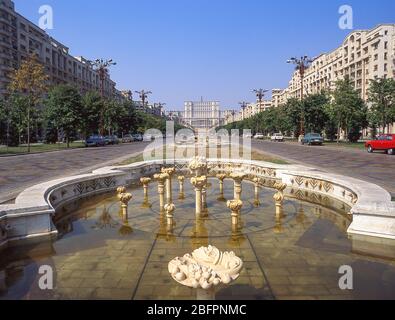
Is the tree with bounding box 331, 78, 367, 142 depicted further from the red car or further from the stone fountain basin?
the stone fountain basin

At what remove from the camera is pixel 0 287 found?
4328mm

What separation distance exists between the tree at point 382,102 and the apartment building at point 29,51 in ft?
131

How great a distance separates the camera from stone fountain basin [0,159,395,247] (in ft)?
19.7

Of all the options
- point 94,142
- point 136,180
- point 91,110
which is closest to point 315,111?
point 94,142

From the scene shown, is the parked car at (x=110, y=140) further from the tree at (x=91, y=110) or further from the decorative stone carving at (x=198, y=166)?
the decorative stone carving at (x=198, y=166)

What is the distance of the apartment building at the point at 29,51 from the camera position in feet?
198

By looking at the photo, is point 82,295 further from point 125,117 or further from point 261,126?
point 261,126

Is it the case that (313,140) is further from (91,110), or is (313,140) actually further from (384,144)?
(91,110)

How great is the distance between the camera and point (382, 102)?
3731 cm

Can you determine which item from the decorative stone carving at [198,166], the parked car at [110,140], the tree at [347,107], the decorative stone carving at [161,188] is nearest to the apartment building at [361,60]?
the tree at [347,107]

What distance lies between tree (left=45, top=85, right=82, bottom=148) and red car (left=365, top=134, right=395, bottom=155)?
101ft

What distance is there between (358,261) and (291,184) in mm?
6815
